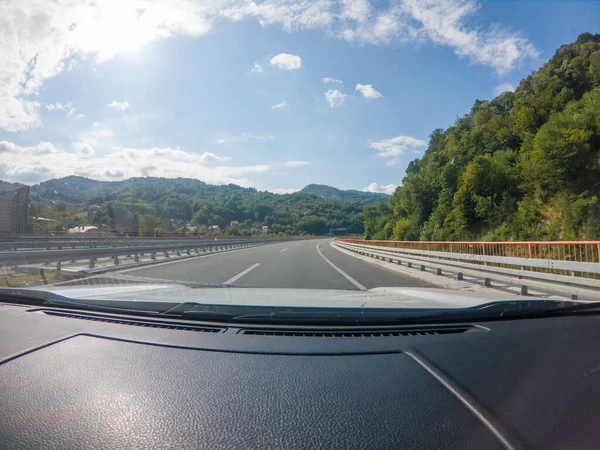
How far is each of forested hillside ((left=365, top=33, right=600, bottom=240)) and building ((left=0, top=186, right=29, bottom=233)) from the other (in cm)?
4131

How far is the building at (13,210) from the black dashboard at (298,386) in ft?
63.5

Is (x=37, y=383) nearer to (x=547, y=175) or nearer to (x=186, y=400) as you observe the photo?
(x=186, y=400)

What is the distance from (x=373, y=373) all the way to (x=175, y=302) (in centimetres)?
203

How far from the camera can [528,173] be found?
5131 cm

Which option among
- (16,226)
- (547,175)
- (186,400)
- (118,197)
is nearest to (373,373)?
(186,400)

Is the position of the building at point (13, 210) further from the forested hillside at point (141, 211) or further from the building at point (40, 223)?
the building at point (40, 223)

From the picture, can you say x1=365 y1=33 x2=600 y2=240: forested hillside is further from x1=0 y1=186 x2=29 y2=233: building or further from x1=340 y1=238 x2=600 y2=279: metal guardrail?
x1=0 y1=186 x2=29 y2=233: building

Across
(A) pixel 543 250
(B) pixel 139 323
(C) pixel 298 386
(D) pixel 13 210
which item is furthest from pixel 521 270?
(D) pixel 13 210

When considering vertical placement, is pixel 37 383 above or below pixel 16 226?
below

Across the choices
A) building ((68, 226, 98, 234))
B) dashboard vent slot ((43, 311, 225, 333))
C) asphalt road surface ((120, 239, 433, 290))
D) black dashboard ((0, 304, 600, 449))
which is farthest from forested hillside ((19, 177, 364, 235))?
black dashboard ((0, 304, 600, 449))

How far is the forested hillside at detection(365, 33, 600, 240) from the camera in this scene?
4281 centimetres

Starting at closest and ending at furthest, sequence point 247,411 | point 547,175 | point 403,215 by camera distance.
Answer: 1. point 247,411
2. point 547,175
3. point 403,215

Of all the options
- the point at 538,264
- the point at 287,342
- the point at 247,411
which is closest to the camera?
the point at 247,411

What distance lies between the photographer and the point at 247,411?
192cm
